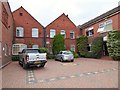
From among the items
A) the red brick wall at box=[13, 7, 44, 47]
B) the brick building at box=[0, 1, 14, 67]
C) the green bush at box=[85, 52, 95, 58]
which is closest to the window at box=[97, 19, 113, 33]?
the green bush at box=[85, 52, 95, 58]

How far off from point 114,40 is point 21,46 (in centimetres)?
1599

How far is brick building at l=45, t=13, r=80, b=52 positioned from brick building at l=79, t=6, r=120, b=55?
303 centimetres

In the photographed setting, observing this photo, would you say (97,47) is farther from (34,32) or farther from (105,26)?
(34,32)

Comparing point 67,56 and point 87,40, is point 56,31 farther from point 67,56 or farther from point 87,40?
point 67,56

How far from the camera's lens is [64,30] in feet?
109

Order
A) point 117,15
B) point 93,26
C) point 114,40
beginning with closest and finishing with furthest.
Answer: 1. point 114,40
2. point 117,15
3. point 93,26

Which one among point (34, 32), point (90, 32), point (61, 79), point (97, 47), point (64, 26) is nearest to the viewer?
point (61, 79)

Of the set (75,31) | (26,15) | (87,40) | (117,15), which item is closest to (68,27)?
(75,31)

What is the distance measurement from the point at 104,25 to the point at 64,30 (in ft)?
29.7

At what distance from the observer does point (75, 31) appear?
34.6 metres

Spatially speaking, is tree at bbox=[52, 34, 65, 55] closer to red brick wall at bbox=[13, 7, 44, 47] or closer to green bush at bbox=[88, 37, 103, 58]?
red brick wall at bbox=[13, 7, 44, 47]

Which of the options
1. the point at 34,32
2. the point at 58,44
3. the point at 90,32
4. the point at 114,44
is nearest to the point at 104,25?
the point at 90,32

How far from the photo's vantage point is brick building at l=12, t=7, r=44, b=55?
1170 inches

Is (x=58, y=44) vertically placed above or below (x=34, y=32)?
below
